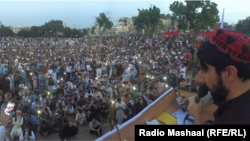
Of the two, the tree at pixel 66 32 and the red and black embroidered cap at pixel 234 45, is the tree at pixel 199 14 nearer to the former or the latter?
the red and black embroidered cap at pixel 234 45

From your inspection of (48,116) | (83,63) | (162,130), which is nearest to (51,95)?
(48,116)

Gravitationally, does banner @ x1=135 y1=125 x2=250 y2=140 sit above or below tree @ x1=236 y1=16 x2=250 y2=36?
below

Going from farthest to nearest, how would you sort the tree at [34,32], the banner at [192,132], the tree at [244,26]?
1. the tree at [34,32]
2. the tree at [244,26]
3. the banner at [192,132]

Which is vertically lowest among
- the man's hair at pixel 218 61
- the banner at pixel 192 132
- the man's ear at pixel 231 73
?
the banner at pixel 192 132

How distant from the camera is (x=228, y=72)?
86 cm

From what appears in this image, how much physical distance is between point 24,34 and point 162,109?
5821 centimetres

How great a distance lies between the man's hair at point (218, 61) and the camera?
838 mm

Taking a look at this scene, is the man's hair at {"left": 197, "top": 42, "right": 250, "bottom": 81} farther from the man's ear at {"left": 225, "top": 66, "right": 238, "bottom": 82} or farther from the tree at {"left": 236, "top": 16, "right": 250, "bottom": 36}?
the tree at {"left": 236, "top": 16, "right": 250, "bottom": 36}

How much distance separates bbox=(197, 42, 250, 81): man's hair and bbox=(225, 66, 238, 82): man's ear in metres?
0.01

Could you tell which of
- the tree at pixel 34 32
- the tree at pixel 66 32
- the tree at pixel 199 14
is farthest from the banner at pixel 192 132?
the tree at pixel 34 32

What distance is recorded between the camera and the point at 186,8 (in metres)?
19.2

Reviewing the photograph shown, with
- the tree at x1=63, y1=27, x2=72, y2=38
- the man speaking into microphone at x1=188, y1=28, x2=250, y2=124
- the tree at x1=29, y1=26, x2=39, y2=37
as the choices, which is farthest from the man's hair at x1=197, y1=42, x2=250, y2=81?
the tree at x1=29, y1=26, x2=39, y2=37

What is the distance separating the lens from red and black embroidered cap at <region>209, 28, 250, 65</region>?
818 mm

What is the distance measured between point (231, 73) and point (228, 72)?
0.01m
